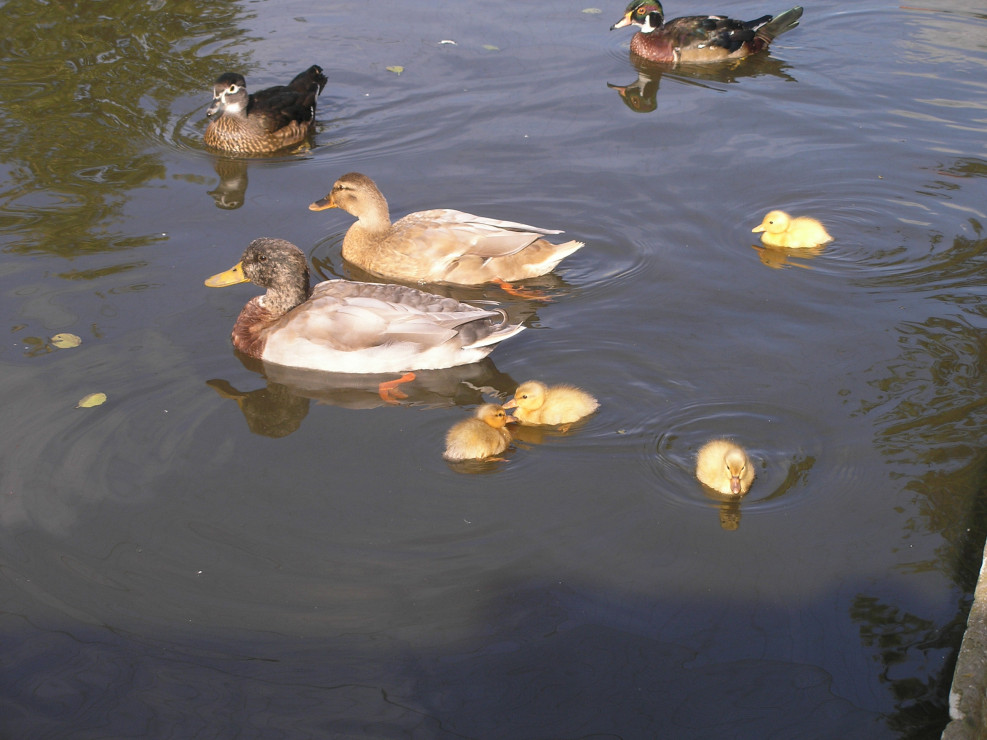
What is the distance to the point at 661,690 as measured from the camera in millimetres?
4043

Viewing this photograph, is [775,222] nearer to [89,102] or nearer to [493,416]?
[493,416]

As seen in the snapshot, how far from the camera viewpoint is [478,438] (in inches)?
206

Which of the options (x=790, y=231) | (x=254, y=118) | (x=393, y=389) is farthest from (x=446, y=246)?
(x=254, y=118)

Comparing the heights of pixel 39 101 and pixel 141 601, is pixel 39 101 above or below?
above

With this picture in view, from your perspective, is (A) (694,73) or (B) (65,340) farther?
(A) (694,73)

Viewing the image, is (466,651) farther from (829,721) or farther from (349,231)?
(349,231)

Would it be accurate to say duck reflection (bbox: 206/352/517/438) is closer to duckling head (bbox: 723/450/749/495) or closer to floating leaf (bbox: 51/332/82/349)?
floating leaf (bbox: 51/332/82/349)

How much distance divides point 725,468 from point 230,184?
18.6 ft

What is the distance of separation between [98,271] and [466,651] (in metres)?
4.44

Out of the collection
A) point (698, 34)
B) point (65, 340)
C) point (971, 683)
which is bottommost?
point (971, 683)

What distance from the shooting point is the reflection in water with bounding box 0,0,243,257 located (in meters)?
7.94

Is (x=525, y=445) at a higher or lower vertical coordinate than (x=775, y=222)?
lower

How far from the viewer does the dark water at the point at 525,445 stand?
4133mm

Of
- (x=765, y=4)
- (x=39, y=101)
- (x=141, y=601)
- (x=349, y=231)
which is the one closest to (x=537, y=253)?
(x=349, y=231)
